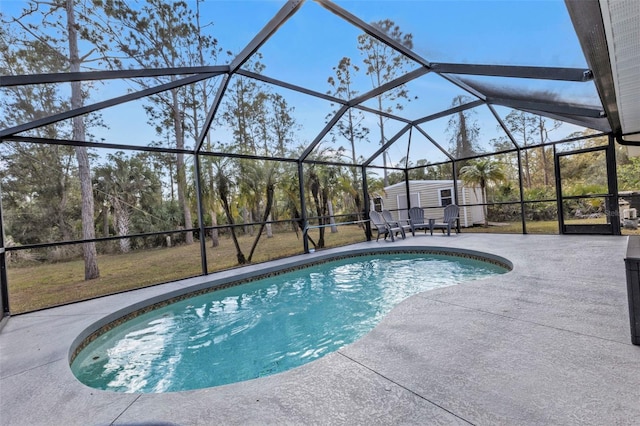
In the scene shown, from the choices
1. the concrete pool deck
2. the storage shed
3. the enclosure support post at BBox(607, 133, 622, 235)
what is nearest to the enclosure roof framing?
the enclosure support post at BBox(607, 133, 622, 235)

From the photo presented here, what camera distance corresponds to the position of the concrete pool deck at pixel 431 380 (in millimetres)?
1452

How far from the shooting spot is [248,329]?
11.9 ft

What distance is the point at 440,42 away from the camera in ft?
12.8

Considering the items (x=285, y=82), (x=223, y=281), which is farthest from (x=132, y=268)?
(x=285, y=82)

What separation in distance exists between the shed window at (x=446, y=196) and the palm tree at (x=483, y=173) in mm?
880

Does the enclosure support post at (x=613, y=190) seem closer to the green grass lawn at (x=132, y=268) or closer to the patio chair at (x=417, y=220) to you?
the green grass lawn at (x=132, y=268)

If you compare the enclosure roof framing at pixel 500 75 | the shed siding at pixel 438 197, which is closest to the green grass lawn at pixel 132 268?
the shed siding at pixel 438 197

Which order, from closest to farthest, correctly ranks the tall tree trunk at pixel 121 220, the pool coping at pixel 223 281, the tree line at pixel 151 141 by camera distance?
1. the pool coping at pixel 223 281
2. the tree line at pixel 151 141
3. the tall tree trunk at pixel 121 220

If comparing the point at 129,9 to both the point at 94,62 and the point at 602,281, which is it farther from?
the point at 602,281

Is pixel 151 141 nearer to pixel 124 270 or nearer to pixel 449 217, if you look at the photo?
pixel 124 270

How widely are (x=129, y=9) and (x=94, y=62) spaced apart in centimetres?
142

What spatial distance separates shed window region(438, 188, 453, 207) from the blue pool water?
673cm

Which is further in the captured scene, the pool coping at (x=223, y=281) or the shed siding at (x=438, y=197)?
the shed siding at (x=438, y=197)

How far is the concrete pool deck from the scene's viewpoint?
145 cm
